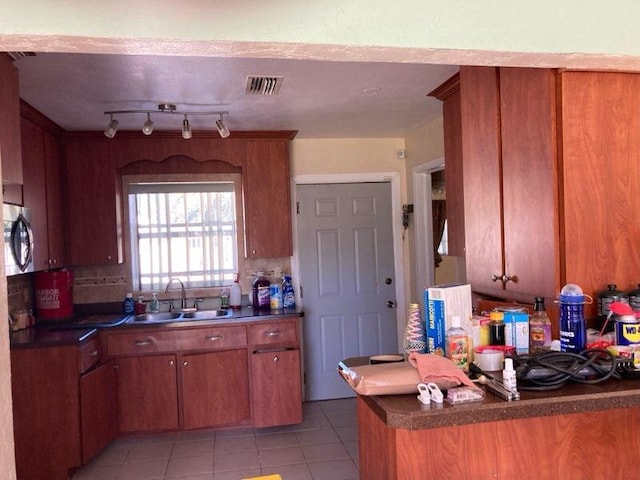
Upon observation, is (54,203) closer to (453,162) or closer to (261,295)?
(261,295)

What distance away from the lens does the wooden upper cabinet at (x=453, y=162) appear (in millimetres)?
3004

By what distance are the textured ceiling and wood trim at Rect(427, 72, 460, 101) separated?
47 mm

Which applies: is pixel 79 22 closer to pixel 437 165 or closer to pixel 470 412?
pixel 470 412

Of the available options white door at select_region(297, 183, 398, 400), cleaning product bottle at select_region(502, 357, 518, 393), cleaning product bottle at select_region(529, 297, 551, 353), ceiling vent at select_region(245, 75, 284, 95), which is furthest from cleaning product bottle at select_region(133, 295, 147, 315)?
cleaning product bottle at select_region(502, 357, 518, 393)

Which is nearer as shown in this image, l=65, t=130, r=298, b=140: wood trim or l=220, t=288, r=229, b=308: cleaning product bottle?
l=65, t=130, r=298, b=140: wood trim

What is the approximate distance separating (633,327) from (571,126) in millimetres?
815

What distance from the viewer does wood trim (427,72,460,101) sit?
2.96m

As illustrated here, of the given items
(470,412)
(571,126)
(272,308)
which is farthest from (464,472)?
(272,308)

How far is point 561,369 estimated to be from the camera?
1.65m

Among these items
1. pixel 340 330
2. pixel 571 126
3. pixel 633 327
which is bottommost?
pixel 340 330

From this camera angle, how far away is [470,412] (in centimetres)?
152

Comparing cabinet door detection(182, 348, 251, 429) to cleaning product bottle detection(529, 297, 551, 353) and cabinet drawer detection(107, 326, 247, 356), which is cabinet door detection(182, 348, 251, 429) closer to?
cabinet drawer detection(107, 326, 247, 356)

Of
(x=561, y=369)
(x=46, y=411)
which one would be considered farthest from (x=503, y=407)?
(x=46, y=411)

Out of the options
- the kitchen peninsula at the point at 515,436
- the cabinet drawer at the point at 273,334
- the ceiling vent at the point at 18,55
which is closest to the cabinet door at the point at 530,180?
the kitchen peninsula at the point at 515,436
